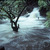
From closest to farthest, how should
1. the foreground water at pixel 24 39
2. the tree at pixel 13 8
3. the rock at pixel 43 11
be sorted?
the foreground water at pixel 24 39 → the tree at pixel 13 8 → the rock at pixel 43 11

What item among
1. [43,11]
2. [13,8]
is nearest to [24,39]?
[13,8]

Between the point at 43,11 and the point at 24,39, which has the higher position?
the point at 43,11

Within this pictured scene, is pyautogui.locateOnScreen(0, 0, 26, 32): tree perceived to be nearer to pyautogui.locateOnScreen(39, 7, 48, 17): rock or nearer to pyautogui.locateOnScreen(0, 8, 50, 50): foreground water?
pyautogui.locateOnScreen(0, 8, 50, 50): foreground water

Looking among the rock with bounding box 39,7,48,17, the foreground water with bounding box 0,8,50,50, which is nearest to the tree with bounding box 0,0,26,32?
the foreground water with bounding box 0,8,50,50

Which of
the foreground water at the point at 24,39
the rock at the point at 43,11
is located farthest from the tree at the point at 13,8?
the rock at the point at 43,11

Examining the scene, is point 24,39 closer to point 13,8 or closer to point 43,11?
point 13,8

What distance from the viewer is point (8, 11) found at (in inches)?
371

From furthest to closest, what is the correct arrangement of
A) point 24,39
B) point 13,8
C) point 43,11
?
point 43,11 → point 13,8 → point 24,39

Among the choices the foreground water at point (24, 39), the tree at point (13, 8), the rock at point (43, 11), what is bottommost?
the foreground water at point (24, 39)

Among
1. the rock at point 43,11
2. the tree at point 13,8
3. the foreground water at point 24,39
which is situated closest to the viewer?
the foreground water at point 24,39

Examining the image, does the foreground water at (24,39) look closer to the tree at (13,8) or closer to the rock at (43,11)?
the tree at (13,8)

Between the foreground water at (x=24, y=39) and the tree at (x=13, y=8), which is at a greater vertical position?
the tree at (x=13, y=8)

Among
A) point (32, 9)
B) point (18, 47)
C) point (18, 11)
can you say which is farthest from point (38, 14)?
point (18, 47)

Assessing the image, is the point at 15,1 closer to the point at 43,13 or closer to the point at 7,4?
the point at 7,4
